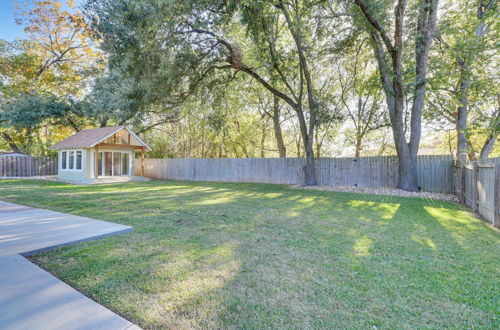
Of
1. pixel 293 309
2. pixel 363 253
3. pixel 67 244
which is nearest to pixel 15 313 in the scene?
pixel 67 244

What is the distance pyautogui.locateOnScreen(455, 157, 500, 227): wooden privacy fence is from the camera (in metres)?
4.67

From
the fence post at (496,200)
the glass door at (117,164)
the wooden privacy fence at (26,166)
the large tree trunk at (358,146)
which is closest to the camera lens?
the fence post at (496,200)

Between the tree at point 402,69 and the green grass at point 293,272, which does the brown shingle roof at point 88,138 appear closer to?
the green grass at point 293,272

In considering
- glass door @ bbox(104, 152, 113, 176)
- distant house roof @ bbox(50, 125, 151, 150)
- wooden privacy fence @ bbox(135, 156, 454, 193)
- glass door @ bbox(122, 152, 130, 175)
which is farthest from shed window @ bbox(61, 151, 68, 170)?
wooden privacy fence @ bbox(135, 156, 454, 193)

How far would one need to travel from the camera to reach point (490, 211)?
4.93m

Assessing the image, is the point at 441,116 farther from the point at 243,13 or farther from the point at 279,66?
the point at 243,13

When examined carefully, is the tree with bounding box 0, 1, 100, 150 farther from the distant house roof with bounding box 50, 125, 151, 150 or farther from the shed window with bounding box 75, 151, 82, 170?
the shed window with bounding box 75, 151, 82, 170

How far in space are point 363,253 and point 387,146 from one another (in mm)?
14155

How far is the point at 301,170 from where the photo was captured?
1311 centimetres

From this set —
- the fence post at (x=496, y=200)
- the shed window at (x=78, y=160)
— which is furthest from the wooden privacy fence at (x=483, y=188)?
the shed window at (x=78, y=160)

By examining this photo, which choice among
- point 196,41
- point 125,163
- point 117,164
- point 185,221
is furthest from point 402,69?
point 117,164

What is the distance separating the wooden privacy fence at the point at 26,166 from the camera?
56.2ft

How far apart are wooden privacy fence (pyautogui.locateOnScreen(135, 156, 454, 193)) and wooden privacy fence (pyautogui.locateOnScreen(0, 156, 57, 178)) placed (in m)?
6.61

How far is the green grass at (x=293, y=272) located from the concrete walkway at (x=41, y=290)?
140 mm
